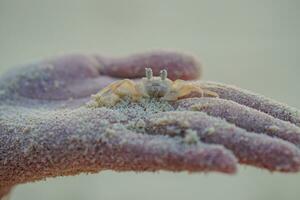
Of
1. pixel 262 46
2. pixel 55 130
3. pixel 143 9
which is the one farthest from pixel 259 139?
pixel 143 9

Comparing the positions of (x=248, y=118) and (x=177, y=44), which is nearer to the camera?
(x=248, y=118)

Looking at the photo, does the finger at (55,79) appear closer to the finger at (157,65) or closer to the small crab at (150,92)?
the finger at (157,65)

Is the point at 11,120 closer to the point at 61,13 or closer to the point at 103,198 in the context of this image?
the point at 103,198

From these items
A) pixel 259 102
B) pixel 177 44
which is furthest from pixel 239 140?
pixel 177 44

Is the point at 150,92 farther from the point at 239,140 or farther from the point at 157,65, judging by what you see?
the point at 157,65

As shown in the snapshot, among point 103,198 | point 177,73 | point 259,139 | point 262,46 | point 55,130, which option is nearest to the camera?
point 259,139

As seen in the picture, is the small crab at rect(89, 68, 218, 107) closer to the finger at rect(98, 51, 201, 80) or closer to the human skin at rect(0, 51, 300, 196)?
the human skin at rect(0, 51, 300, 196)
